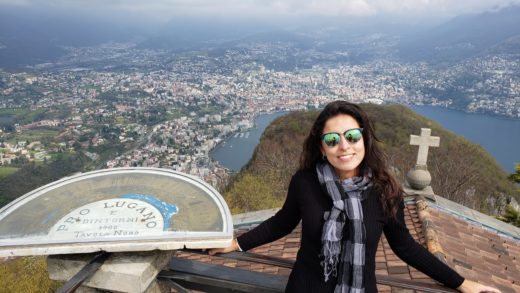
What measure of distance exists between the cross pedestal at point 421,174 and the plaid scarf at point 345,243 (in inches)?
151

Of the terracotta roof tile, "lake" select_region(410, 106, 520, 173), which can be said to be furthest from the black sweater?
"lake" select_region(410, 106, 520, 173)

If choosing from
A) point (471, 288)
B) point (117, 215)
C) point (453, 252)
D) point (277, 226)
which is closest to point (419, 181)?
point (453, 252)

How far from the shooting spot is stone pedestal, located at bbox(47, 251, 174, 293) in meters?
1.71

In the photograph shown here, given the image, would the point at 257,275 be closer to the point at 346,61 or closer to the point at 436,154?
the point at 436,154

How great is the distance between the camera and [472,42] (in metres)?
132

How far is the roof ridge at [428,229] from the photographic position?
12.3 feet

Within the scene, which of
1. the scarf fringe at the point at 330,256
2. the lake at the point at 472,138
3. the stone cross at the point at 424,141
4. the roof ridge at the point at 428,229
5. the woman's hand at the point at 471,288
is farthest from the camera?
the lake at the point at 472,138

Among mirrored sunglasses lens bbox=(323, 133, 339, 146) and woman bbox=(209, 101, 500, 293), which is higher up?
mirrored sunglasses lens bbox=(323, 133, 339, 146)

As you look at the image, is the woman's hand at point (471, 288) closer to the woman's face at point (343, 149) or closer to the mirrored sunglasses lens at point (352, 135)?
the woman's face at point (343, 149)

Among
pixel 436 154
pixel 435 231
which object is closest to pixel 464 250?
pixel 435 231

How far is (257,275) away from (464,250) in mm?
3263

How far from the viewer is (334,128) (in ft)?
5.98

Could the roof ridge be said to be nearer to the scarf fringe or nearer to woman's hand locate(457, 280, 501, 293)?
woman's hand locate(457, 280, 501, 293)

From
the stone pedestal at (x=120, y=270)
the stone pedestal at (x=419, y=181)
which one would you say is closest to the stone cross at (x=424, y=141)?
the stone pedestal at (x=419, y=181)
